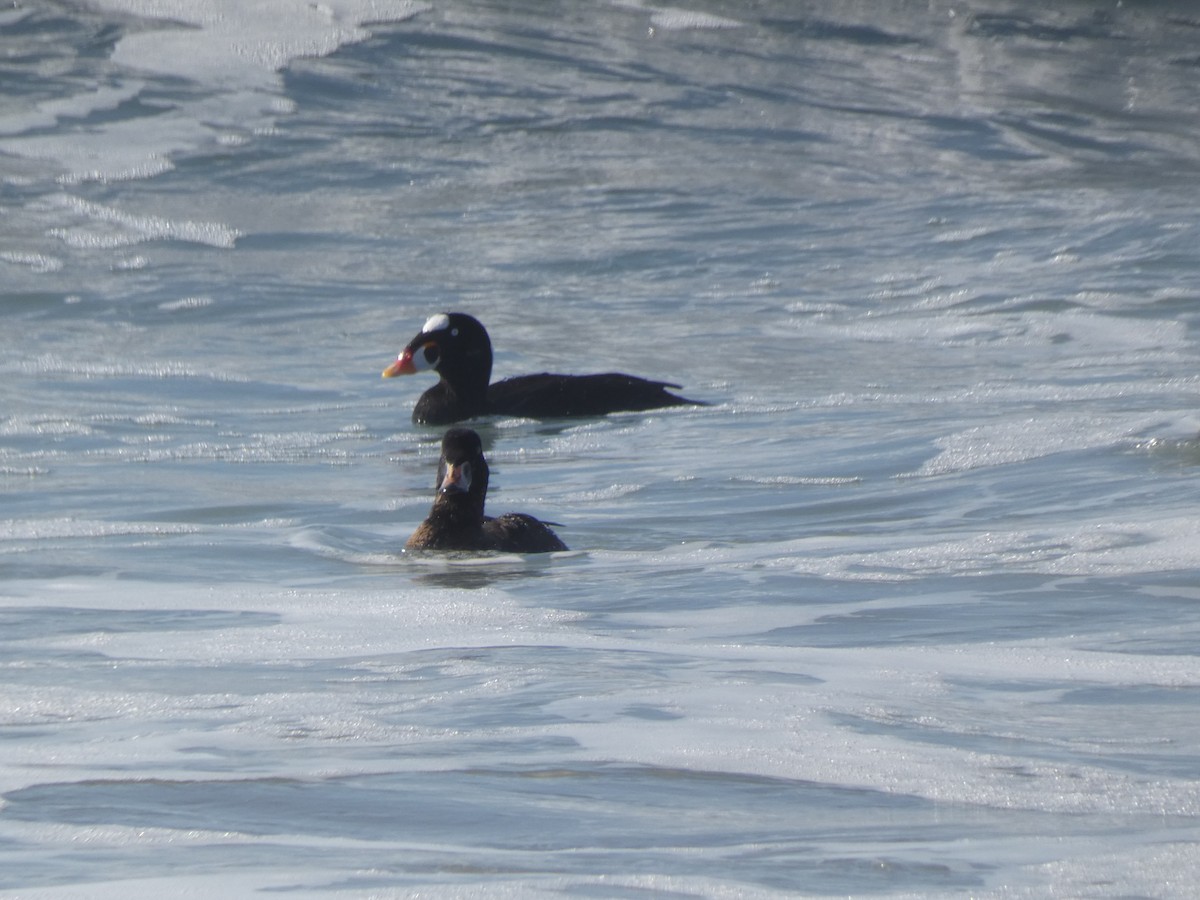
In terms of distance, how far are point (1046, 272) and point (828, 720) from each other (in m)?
15.5

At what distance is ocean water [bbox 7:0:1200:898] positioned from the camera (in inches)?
131

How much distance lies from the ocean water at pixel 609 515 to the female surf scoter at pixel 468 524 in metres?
0.13

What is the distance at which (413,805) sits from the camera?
3.44m

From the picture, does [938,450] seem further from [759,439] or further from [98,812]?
[98,812]

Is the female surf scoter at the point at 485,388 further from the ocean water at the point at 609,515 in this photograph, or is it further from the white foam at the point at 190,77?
the white foam at the point at 190,77

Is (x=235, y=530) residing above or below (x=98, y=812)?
below

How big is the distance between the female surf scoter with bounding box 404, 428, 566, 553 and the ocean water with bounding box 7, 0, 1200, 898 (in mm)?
125

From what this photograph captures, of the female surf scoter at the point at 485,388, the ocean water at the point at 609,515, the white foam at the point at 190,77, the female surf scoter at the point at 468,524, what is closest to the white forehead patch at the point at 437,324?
the female surf scoter at the point at 485,388

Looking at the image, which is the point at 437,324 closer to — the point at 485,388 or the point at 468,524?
the point at 485,388

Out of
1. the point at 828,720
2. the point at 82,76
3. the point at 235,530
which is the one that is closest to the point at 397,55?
the point at 82,76

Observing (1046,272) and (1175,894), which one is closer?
(1175,894)

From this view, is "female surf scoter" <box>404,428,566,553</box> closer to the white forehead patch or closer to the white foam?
the white forehead patch

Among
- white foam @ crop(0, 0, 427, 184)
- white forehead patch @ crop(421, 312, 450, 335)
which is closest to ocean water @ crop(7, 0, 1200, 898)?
white foam @ crop(0, 0, 427, 184)

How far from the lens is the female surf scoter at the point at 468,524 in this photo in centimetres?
676
